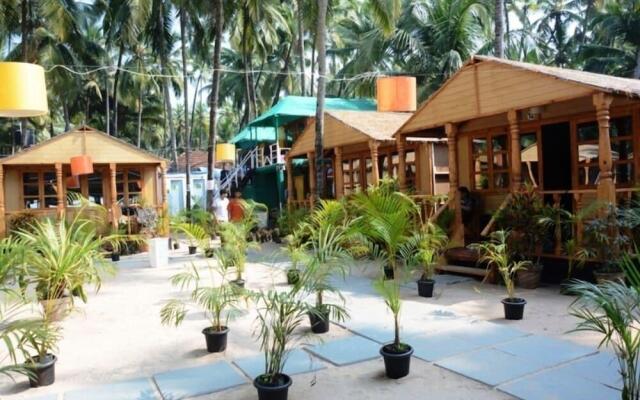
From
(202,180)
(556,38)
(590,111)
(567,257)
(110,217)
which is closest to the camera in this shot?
(567,257)

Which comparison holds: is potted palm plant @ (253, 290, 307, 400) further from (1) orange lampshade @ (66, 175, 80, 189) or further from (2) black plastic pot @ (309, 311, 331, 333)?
(1) orange lampshade @ (66, 175, 80, 189)

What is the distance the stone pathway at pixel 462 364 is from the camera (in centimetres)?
363

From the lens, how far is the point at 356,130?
37.9 feet

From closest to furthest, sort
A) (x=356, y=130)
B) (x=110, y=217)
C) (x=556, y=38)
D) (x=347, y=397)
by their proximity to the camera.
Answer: (x=347, y=397)
(x=356, y=130)
(x=110, y=217)
(x=556, y=38)

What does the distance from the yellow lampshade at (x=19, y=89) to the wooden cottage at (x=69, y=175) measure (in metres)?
7.54

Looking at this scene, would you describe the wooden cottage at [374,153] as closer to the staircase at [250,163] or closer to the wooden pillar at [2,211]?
the staircase at [250,163]

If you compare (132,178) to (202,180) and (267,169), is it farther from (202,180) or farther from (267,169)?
(202,180)

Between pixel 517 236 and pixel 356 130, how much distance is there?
17.6ft

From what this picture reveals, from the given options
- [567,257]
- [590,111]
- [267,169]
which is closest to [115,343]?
[567,257]

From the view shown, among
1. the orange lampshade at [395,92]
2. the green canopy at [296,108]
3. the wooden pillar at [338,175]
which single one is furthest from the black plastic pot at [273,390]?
the green canopy at [296,108]

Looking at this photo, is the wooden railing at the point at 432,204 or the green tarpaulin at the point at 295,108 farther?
the green tarpaulin at the point at 295,108

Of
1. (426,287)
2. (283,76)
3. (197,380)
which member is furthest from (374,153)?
(283,76)

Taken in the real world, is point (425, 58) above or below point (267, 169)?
above

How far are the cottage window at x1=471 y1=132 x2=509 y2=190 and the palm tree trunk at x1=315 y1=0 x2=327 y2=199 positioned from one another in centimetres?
422
